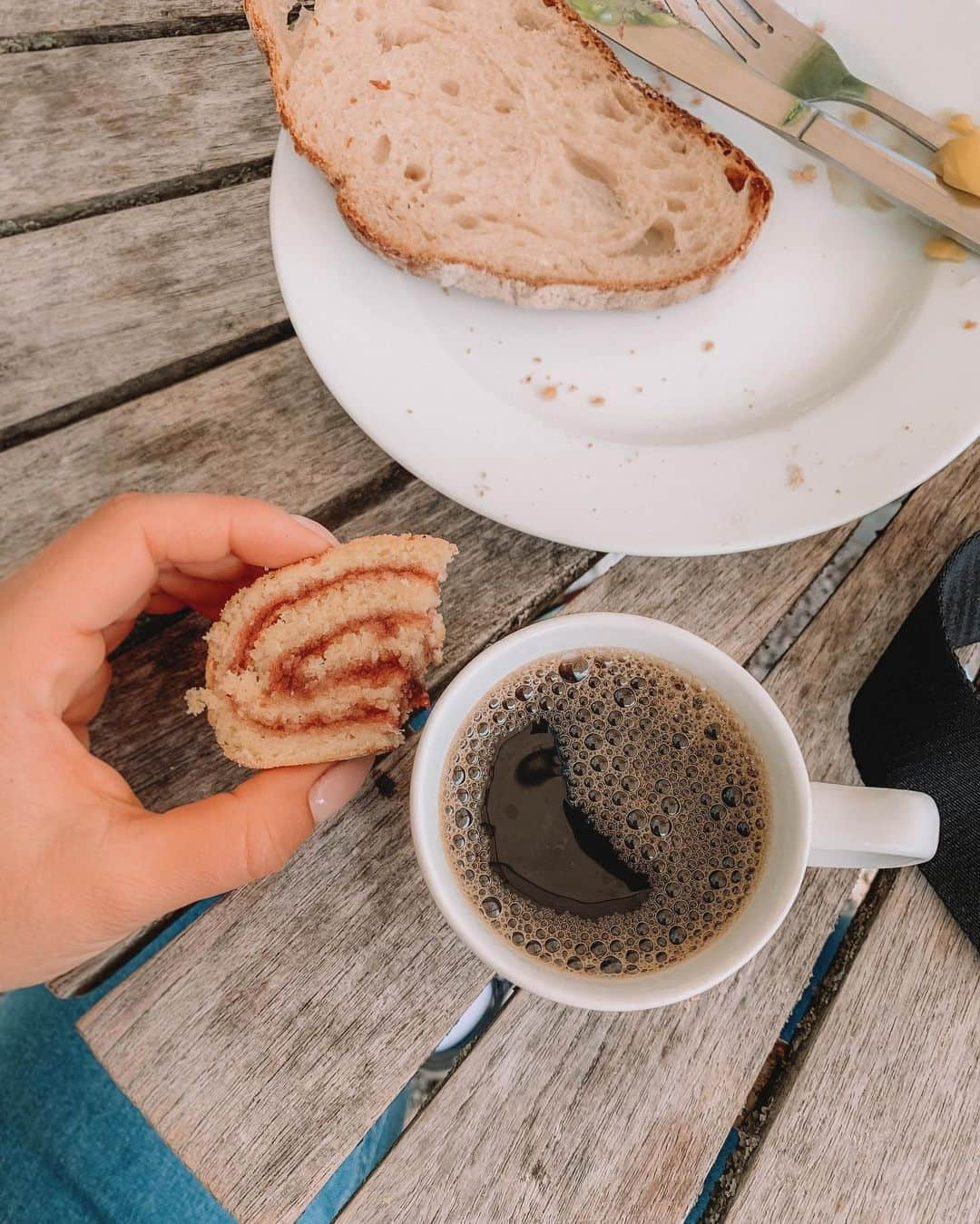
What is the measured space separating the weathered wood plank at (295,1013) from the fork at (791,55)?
0.83 m

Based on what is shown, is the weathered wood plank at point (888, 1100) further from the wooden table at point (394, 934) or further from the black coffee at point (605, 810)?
the black coffee at point (605, 810)

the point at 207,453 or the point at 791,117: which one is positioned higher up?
the point at 791,117

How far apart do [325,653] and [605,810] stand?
27 cm

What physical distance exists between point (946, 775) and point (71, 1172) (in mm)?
1006

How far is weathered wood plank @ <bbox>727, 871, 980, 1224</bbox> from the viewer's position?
732 millimetres

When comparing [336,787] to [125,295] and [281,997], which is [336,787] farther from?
[125,295]

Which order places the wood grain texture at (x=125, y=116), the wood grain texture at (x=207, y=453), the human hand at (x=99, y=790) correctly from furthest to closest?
the wood grain texture at (x=125, y=116)
the wood grain texture at (x=207, y=453)
the human hand at (x=99, y=790)

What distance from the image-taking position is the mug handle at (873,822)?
64cm

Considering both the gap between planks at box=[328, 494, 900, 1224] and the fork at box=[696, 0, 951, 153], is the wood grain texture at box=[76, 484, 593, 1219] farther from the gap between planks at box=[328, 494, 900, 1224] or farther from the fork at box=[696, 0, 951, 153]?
the fork at box=[696, 0, 951, 153]

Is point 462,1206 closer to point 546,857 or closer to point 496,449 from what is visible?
point 546,857

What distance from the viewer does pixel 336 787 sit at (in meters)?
0.71

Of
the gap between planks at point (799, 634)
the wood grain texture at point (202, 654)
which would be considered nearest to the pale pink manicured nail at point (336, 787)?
the wood grain texture at point (202, 654)

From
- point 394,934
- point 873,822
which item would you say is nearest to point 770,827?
point 873,822

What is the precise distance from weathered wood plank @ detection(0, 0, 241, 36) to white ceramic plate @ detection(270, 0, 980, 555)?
0.32 metres
